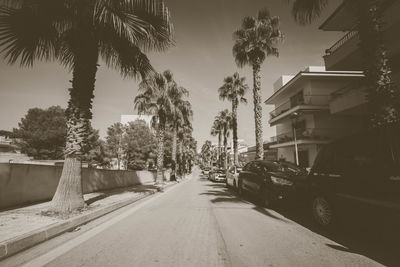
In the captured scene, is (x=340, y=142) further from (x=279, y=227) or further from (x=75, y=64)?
(x=75, y=64)

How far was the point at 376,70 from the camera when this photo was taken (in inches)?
248

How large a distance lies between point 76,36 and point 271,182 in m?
7.76

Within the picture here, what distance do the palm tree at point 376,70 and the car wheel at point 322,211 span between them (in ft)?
7.97

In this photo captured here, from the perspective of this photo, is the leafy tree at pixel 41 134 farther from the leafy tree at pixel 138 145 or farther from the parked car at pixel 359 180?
the parked car at pixel 359 180

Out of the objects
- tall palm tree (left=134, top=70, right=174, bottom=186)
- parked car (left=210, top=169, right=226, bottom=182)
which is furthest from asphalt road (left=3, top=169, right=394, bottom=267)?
parked car (left=210, top=169, right=226, bottom=182)

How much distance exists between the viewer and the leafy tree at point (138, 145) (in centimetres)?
4669

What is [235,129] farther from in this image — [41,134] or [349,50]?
[41,134]

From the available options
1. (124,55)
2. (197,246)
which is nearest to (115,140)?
(124,55)

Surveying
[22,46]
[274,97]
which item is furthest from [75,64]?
[274,97]

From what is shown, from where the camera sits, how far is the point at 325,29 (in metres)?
16.3

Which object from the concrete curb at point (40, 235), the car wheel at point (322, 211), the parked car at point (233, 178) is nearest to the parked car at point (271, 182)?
the car wheel at point (322, 211)

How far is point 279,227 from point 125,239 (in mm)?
3430

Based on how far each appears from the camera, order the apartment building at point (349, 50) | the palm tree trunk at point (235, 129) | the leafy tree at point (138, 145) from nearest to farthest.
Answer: the apartment building at point (349, 50), the palm tree trunk at point (235, 129), the leafy tree at point (138, 145)

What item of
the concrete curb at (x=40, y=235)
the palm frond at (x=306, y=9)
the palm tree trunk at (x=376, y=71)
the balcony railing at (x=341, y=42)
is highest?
the balcony railing at (x=341, y=42)
